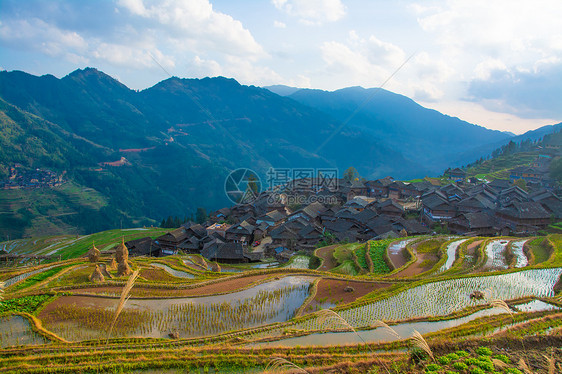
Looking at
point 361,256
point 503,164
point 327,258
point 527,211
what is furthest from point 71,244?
point 503,164

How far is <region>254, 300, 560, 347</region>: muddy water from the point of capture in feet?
36.3

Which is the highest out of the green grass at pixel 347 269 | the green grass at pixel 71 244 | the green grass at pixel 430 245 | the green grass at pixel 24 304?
the green grass at pixel 24 304

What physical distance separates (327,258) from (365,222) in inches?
561

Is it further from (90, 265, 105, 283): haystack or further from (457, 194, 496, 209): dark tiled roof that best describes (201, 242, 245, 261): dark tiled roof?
(457, 194, 496, 209): dark tiled roof

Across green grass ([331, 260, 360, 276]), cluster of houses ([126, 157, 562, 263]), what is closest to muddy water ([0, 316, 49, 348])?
green grass ([331, 260, 360, 276])

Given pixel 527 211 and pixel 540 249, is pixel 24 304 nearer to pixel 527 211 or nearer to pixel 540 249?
pixel 540 249

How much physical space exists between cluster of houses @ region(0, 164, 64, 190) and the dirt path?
11432 centimetres

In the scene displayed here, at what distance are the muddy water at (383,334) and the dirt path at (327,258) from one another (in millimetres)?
14078

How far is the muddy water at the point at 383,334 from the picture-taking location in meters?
11.1

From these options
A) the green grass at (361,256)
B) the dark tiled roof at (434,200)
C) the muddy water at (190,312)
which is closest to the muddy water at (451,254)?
the green grass at (361,256)

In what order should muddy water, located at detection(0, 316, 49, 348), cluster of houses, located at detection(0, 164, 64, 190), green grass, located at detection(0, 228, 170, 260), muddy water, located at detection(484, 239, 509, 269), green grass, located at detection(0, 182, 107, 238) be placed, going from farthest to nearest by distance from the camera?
1. cluster of houses, located at detection(0, 164, 64, 190)
2. green grass, located at detection(0, 182, 107, 238)
3. green grass, located at detection(0, 228, 170, 260)
4. muddy water, located at detection(484, 239, 509, 269)
5. muddy water, located at detection(0, 316, 49, 348)

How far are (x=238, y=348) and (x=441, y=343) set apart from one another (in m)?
6.25

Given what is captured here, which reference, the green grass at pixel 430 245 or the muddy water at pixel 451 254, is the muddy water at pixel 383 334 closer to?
the muddy water at pixel 451 254

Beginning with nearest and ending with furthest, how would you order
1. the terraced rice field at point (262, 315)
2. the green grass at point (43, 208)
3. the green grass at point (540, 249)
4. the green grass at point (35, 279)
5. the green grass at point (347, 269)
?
the terraced rice field at point (262, 315) → the green grass at point (35, 279) → the green grass at point (540, 249) → the green grass at point (347, 269) → the green grass at point (43, 208)
